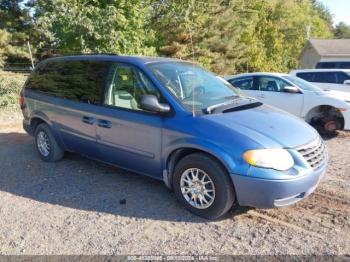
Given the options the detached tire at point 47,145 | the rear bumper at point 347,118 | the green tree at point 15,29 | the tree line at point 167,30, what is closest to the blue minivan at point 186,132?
the detached tire at point 47,145

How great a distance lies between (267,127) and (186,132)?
2.94 ft

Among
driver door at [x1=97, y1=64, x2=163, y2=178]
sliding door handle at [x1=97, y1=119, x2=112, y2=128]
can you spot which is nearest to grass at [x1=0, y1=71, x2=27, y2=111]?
sliding door handle at [x1=97, y1=119, x2=112, y2=128]

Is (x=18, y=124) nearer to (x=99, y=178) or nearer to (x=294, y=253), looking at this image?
(x=99, y=178)

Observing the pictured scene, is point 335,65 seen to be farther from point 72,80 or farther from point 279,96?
point 72,80

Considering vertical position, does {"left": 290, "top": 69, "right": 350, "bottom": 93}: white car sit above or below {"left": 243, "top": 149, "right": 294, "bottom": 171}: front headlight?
below

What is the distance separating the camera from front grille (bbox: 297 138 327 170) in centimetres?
368

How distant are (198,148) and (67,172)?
266 cm

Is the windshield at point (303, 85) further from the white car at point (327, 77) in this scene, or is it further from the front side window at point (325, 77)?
the front side window at point (325, 77)

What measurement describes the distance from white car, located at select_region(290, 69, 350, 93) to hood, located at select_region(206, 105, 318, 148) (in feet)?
26.9

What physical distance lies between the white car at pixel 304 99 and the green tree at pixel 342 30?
239 feet

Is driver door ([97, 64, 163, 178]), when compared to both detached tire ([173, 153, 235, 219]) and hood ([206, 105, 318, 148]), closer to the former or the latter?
detached tire ([173, 153, 235, 219])

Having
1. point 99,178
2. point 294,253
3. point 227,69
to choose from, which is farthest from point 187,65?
point 227,69

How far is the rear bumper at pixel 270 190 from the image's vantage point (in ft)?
11.3

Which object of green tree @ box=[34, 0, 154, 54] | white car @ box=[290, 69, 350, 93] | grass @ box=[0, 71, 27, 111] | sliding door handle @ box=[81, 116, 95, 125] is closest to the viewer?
sliding door handle @ box=[81, 116, 95, 125]
